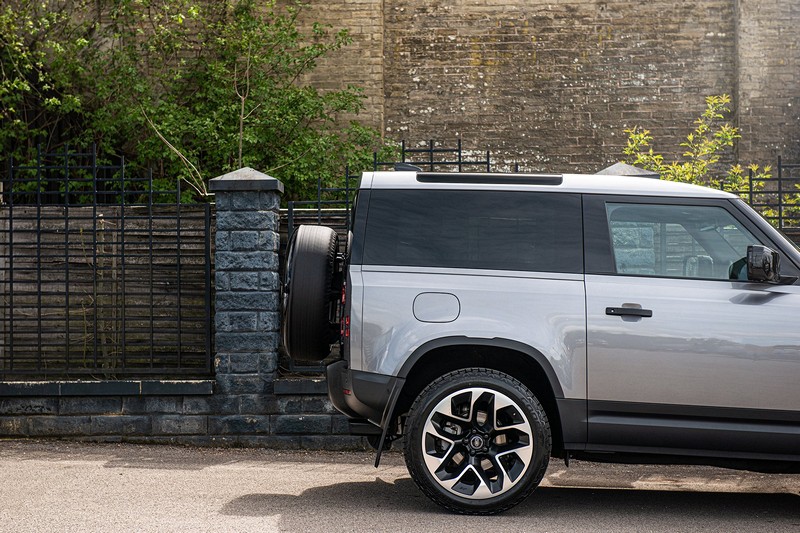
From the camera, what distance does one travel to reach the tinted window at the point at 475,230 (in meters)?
5.66

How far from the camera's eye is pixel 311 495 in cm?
618

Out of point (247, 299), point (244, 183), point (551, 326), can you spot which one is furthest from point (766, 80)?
point (551, 326)

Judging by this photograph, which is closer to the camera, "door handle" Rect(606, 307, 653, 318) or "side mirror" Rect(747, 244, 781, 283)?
"side mirror" Rect(747, 244, 781, 283)

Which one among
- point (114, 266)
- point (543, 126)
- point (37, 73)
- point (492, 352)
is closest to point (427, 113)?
point (543, 126)

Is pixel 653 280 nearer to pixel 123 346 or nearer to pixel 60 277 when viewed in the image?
pixel 123 346

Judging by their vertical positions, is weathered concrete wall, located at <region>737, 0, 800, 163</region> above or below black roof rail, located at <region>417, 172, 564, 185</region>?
above

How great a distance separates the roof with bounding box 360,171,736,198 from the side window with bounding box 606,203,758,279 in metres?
0.10

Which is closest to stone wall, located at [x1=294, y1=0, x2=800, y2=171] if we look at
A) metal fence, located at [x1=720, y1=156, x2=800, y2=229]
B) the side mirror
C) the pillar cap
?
metal fence, located at [x1=720, y1=156, x2=800, y2=229]

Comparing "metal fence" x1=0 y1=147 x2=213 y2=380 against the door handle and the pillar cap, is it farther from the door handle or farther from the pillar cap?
the door handle

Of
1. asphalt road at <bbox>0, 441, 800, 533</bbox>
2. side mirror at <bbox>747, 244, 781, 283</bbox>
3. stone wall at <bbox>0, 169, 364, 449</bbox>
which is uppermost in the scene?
side mirror at <bbox>747, 244, 781, 283</bbox>

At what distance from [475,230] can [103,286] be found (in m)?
4.95

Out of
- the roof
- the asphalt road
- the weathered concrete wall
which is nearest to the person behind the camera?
the asphalt road

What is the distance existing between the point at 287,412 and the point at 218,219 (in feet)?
5.95

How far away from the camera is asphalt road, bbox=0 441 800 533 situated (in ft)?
17.4
